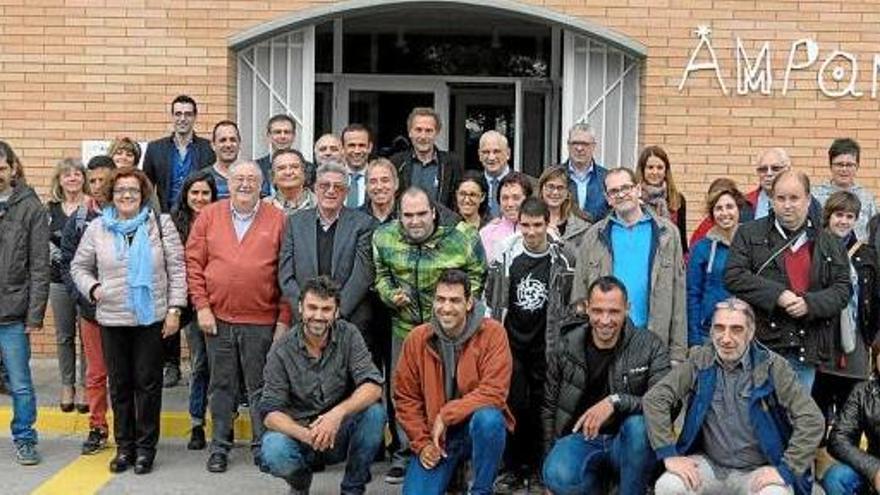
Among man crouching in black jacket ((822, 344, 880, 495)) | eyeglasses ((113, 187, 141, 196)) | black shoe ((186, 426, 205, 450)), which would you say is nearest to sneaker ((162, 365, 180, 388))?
black shoe ((186, 426, 205, 450))

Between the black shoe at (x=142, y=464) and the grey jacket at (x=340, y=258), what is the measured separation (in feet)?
4.05

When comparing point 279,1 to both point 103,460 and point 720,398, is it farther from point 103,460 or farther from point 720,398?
point 720,398

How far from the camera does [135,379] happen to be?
667 cm

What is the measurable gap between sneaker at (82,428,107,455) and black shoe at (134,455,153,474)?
1.58 feet

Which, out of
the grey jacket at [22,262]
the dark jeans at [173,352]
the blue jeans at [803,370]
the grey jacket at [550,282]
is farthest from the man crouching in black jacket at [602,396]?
the dark jeans at [173,352]

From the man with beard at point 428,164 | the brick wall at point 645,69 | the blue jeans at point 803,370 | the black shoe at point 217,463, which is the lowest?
the black shoe at point 217,463

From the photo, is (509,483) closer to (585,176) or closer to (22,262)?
(585,176)

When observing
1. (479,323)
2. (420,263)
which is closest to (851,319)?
(479,323)

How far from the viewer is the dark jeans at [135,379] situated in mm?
6637

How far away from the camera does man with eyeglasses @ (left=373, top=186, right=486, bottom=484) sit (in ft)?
20.8

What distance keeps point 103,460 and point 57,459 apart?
1.02ft

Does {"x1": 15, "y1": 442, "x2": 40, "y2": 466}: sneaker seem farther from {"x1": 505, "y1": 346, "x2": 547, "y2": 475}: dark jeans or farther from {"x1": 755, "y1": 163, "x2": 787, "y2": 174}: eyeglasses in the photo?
{"x1": 755, "y1": 163, "x2": 787, "y2": 174}: eyeglasses

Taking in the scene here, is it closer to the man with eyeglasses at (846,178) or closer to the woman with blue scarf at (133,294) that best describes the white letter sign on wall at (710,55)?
the man with eyeglasses at (846,178)

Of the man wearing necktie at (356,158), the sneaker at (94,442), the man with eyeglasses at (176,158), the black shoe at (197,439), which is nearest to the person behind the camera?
the sneaker at (94,442)
